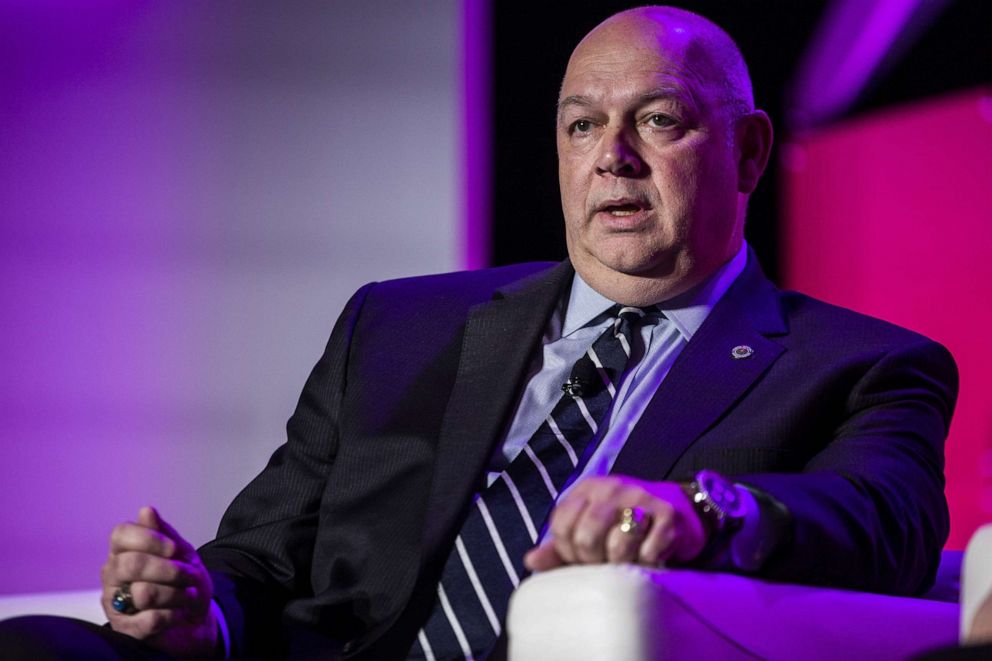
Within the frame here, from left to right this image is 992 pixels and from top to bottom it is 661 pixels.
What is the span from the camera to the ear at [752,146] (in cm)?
207

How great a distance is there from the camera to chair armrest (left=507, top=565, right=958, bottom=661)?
119cm

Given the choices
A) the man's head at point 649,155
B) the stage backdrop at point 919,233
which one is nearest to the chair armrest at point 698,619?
the man's head at point 649,155

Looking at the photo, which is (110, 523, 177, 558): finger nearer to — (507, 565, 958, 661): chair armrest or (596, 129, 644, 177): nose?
(507, 565, 958, 661): chair armrest

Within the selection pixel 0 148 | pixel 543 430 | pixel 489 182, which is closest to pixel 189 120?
pixel 0 148

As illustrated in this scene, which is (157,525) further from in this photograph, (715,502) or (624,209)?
(624,209)


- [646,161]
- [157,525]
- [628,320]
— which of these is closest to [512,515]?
[628,320]

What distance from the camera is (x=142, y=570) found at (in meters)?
1.47

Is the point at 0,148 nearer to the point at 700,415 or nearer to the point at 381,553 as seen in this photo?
the point at 381,553

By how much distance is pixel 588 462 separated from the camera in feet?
5.77

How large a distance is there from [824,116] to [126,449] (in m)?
2.94

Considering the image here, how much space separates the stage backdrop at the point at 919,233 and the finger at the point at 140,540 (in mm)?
3598

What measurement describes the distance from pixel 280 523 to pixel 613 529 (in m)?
0.77

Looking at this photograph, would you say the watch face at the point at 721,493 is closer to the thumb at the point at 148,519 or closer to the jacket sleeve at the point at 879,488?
the jacket sleeve at the point at 879,488

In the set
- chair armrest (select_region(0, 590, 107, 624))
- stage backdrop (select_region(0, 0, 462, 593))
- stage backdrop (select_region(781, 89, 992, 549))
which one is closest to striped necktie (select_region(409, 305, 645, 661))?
chair armrest (select_region(0, 590, 107, 624))
